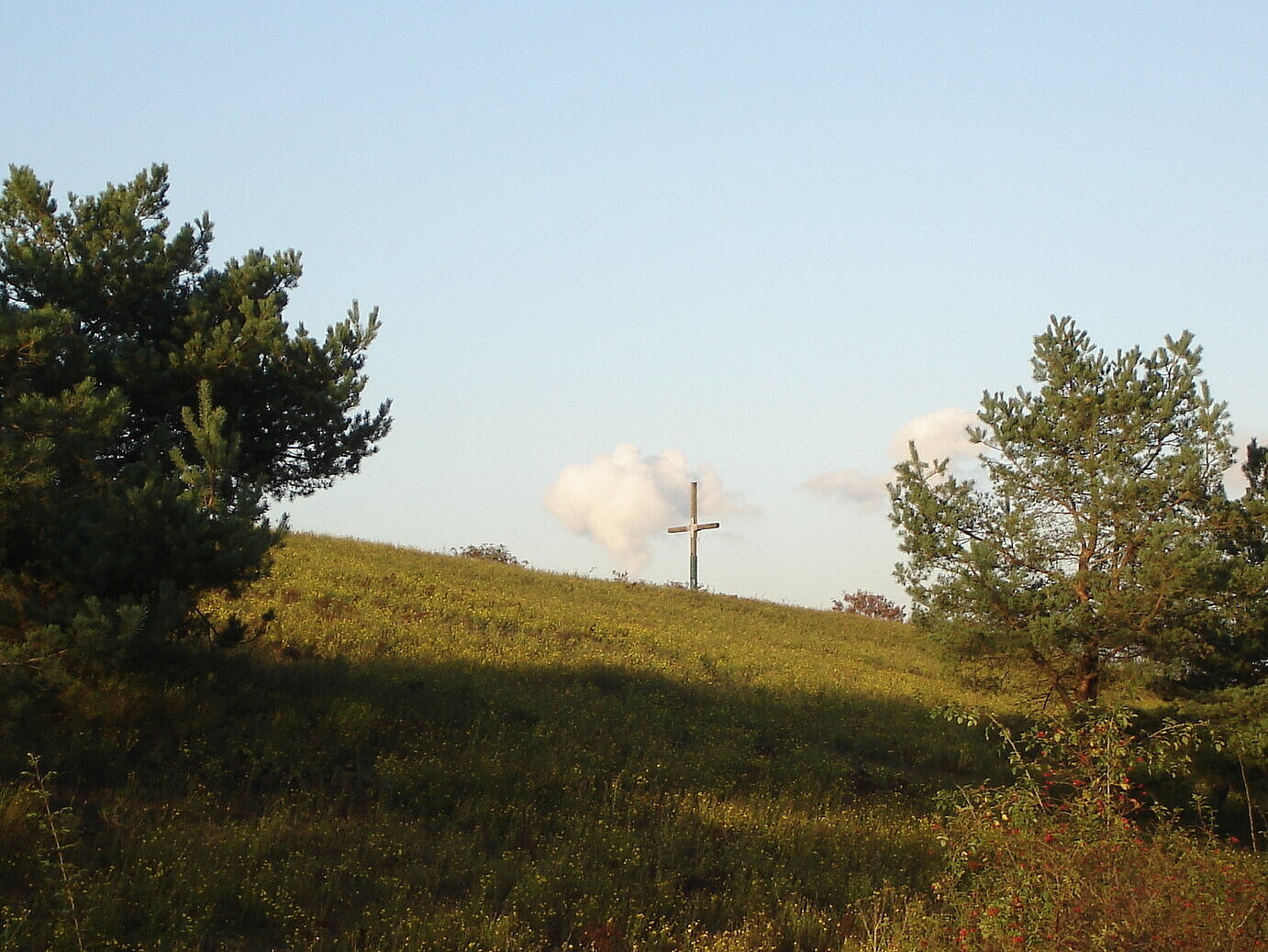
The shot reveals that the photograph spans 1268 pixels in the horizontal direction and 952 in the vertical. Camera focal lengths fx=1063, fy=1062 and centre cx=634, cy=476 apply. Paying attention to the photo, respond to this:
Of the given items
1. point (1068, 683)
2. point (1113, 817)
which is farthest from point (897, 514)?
point (1113, 817)

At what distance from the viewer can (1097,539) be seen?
1641cm

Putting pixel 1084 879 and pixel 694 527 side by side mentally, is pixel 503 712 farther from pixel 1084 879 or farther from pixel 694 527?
pixel 694 527

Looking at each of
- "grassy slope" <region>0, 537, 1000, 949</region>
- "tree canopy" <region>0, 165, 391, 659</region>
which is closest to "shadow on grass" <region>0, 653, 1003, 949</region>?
"grassy slope" <region>0, 537, 1000, 949</region>

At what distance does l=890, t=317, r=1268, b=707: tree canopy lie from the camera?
1571 cm

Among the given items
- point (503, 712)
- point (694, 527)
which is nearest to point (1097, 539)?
point (503, 712)

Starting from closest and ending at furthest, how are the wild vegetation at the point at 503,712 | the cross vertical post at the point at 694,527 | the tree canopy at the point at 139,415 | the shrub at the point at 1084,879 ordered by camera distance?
1. the shrub at the point at 1084,879
2. the wild vegetation at the point at 503,712
3. the tree canopy at the point at 139,415
4. the cross vertical post at the point at 694,527

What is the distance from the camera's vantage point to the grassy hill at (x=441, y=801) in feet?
26.7

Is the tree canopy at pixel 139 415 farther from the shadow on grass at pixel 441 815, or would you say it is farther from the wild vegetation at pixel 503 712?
the shadow on grass at pixel 441 815

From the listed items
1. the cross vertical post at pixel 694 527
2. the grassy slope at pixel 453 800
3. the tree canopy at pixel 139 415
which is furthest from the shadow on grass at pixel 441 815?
the cross vertical post at pixel 694 527

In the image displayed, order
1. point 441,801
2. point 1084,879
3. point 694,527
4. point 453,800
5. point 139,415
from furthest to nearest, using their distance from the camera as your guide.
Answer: point 694,527 < point 139,415 < point 453,800 < point 441,801 < point 1084,879

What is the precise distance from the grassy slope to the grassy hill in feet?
0.11

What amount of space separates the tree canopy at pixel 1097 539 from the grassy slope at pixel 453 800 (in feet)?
5.97

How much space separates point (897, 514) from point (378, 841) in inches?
429

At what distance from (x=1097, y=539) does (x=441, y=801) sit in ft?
35.7
